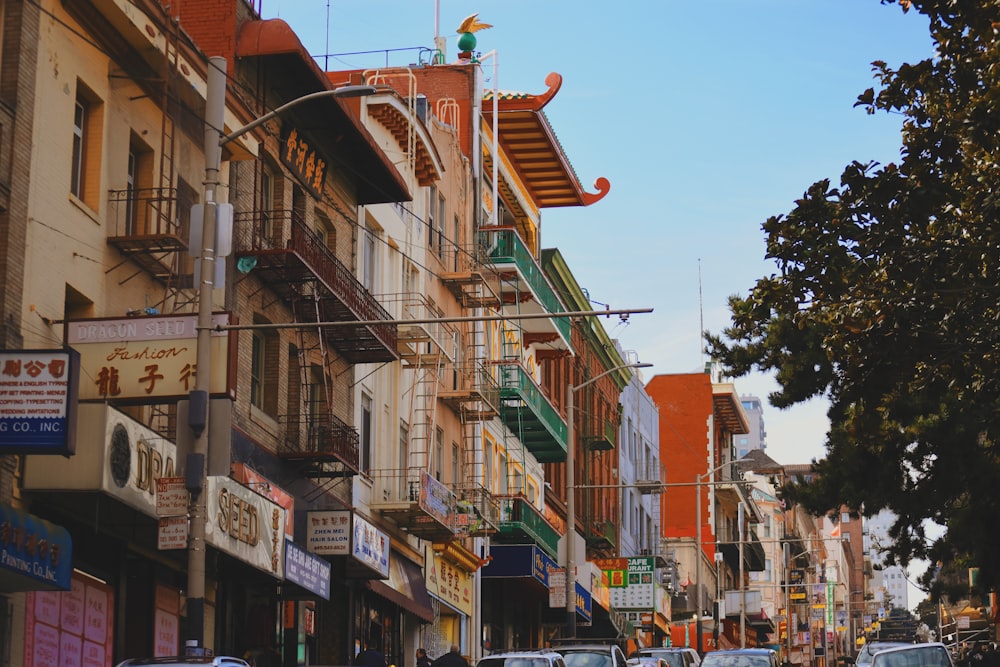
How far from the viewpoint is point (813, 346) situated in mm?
27609

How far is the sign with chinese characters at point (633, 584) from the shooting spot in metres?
57.2

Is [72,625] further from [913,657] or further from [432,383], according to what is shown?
[432,383]

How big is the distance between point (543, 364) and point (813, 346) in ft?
95.7

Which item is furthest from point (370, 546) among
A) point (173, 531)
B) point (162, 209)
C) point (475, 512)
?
point (173, 531)

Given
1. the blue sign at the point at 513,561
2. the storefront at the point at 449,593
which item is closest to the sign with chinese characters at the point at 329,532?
the storefront at the point at 449,593

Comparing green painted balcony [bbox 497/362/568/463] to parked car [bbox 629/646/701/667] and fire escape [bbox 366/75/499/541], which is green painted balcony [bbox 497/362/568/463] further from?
parked car [bbox 629/646/701/667]

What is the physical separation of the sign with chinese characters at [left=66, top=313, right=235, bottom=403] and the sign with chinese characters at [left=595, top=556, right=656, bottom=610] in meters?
37.2

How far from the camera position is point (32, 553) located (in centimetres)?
1870

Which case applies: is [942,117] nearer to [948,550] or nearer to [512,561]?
[948,550]

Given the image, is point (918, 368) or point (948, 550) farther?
point (948, 550)

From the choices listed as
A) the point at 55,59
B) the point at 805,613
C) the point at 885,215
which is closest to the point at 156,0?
the point at 55,59

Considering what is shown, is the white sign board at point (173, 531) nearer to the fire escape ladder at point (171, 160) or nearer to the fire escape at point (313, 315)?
the fire escape ladder at point (171, 160)

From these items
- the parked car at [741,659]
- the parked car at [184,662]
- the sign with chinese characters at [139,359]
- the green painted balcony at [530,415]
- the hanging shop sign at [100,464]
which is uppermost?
the green painted balcony at [530,415]

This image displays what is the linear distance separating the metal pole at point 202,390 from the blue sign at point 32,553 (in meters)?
1.92
